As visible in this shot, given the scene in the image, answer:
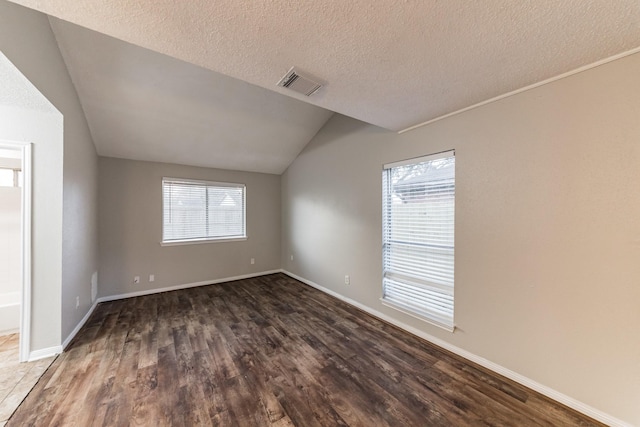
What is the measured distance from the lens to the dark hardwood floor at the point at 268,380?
1576 mm

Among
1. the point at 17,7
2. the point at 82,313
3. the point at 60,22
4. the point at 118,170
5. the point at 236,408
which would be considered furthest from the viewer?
the point at 118,170

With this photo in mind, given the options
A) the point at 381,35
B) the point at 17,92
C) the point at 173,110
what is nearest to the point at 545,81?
the point at 381,35

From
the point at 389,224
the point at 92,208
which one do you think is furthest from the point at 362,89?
the point at 92,208

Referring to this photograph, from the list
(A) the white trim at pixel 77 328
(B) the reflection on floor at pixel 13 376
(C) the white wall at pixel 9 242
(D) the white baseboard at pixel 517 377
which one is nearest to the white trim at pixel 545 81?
(D) the white baseboard at pixel 517 377

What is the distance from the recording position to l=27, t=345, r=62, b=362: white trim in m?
2.16

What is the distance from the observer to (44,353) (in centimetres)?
220

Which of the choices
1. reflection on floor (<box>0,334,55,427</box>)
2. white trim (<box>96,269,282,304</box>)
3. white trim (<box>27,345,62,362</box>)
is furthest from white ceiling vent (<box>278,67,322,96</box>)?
white trim (<box>96,269,282,304</box>)

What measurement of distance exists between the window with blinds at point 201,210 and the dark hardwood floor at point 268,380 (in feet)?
5.60

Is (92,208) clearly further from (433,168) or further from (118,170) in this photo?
(433,168)

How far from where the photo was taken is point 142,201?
397 centimetres

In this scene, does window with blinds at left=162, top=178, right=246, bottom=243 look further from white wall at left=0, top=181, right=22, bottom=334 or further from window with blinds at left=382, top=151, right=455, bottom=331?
window with blinds at left=382, top=151, right=455, bottom=331

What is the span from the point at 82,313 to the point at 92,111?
2496 millimetres

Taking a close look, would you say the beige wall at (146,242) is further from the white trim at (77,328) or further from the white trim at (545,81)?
the white trim at (545,81)

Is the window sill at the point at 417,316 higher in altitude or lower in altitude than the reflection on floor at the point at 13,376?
higher
